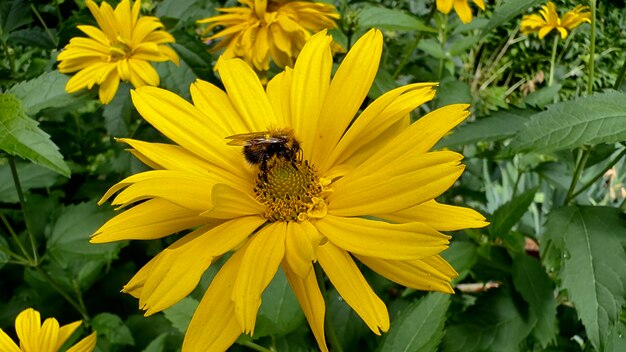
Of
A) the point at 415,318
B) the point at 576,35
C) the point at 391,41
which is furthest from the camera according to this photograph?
the point at 576,35

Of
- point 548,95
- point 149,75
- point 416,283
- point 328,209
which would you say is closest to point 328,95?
point 328,209

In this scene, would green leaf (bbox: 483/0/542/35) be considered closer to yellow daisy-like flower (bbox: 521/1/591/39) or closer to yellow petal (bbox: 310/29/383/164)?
yellow petal (bbox: 310/29/383/164)

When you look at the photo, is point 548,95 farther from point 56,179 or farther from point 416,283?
point 56,179

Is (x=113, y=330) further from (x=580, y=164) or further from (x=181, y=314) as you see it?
(x=580, y=164)

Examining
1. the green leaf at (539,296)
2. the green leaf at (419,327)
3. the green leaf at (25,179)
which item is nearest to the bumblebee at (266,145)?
the green leaf at (419,327)

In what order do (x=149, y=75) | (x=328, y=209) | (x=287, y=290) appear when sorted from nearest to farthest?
(x=328, y=209)
(x=287, y=290)
(x=149, y=75)

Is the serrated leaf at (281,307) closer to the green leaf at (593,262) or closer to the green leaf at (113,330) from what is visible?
the green leaf at (113,330)

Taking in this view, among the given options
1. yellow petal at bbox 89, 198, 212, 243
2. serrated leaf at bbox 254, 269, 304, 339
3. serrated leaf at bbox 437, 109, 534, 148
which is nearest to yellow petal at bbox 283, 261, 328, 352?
yellow petal at bbox 89, 198, 212, 243
